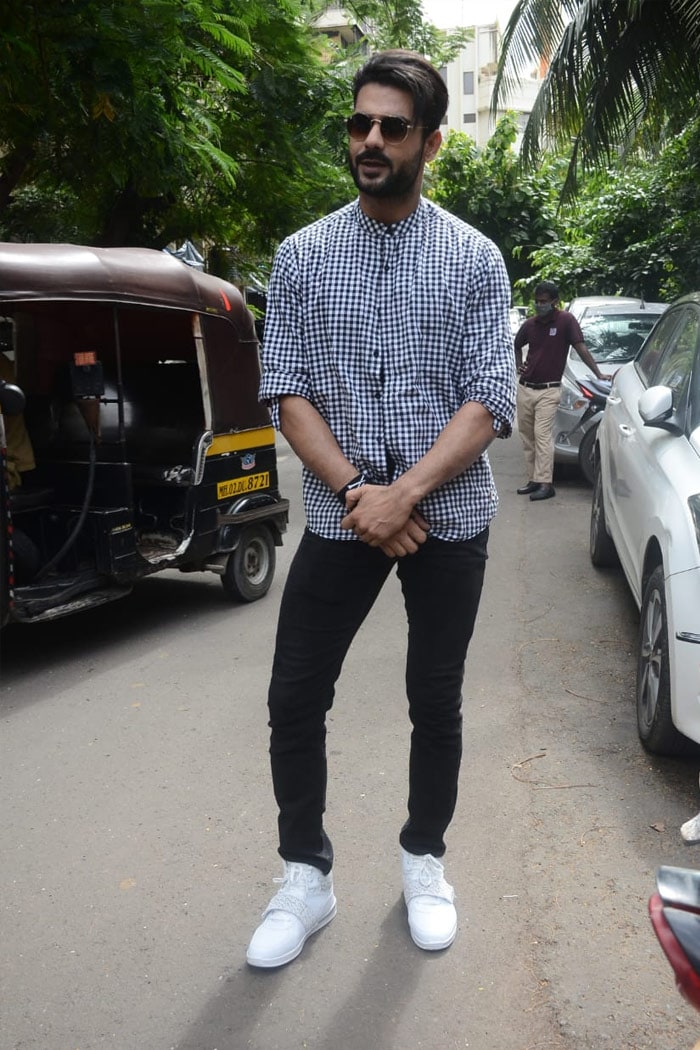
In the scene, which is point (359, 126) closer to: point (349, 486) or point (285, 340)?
point (285, 340)

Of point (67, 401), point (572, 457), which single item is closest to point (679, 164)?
point (572, 457)

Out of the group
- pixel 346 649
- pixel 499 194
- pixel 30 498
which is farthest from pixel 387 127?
pixel 499 194

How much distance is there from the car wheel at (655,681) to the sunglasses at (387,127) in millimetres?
2176

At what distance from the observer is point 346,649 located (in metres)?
2.94

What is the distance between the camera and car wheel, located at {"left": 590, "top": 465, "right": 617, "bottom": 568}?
7.32 m

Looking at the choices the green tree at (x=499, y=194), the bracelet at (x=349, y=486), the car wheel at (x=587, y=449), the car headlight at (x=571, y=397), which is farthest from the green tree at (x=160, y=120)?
the green tree at (x=499, y=194)

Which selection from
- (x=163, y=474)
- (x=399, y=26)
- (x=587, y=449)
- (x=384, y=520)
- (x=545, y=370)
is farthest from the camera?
(x=399, y=26)

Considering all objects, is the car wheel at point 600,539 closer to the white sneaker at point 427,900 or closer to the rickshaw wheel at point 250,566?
the rickshaw wheel at point 250,566

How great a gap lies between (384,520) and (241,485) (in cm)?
452

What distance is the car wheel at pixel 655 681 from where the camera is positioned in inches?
162

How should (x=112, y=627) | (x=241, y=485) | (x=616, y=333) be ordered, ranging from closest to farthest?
(x=112, y=627) < (x=241, y=485) < (x=616, y=333)

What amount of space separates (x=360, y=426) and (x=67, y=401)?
438 centimetres

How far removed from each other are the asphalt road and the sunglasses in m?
2.07

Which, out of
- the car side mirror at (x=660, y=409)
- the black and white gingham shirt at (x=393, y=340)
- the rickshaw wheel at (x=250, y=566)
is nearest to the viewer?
the black and white gingham shirt at (x=393, y=340)
